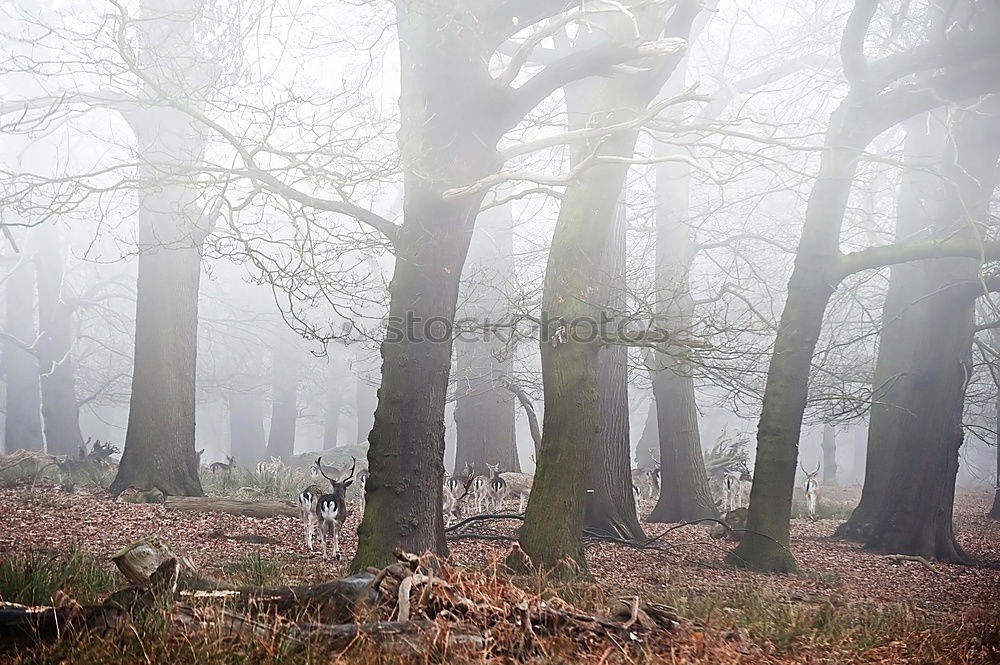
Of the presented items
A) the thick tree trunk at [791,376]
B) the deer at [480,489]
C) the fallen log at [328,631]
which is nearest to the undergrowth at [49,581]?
the fallen log at [328,631]

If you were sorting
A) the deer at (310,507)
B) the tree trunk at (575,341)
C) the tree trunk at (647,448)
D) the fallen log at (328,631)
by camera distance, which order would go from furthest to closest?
the tree trunk at (647,448) < the deer at (310,507) < the tree trunk at (575,341) < the fallen log at (328,631)

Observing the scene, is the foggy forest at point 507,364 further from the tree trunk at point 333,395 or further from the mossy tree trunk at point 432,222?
the tree trunk at point 333,395

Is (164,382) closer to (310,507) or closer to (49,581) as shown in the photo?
(310,507)

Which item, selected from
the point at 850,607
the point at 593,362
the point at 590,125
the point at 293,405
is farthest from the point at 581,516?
the point at 293,405

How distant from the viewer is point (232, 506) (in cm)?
1221

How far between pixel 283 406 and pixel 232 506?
21.2m

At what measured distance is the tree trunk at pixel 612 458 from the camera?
39.7 ft

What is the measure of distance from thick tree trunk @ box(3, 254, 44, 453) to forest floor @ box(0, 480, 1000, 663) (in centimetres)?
1558

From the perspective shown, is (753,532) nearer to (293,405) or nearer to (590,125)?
(590,125)

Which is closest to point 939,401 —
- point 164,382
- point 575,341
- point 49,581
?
point 575,341

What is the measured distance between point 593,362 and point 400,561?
4290 millimetres

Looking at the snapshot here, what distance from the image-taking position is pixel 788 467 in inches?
413

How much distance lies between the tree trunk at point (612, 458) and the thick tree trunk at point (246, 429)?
76.0 ft

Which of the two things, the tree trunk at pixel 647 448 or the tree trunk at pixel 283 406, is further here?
the tree trunk at pixel 283 406
